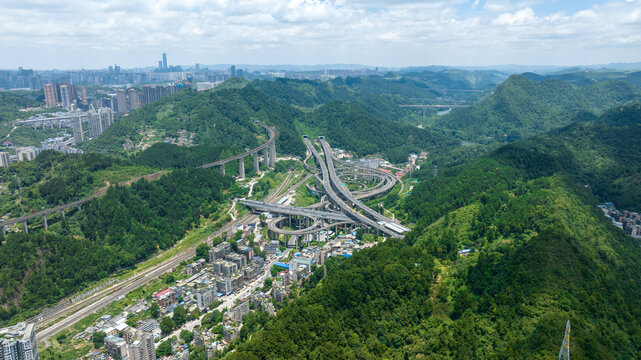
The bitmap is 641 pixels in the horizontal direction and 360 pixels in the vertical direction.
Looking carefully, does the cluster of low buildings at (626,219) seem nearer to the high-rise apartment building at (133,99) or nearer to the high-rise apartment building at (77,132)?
the high-rise apartment building at (77,132)

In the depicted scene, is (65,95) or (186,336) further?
(65,95)

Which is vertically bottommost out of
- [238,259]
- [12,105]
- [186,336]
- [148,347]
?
[186,336]

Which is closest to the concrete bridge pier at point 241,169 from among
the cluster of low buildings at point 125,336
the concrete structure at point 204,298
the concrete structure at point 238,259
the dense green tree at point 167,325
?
the concrete structure at point 238,259

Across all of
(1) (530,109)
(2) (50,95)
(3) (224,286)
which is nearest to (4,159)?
(3) (224,286)

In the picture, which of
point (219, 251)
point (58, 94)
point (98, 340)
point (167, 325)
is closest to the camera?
point (98, 340)

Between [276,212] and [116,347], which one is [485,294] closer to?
[116,347]

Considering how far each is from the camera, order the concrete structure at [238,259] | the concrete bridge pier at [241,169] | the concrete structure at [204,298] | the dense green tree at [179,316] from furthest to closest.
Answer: the concrete bridge pier at [241,169]
the concrete structure at [238,259]
the concrete structure at [204,298]
the dense green tree at [179,316]
